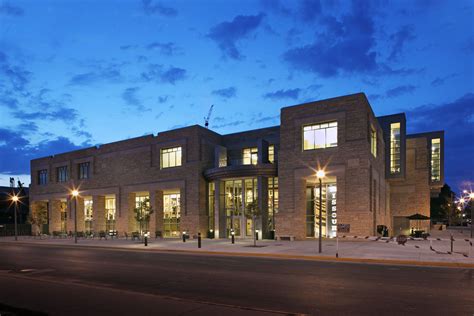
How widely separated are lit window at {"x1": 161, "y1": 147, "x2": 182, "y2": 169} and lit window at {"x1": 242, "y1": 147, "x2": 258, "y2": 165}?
7.84m

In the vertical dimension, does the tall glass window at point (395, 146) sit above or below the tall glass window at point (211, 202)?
above

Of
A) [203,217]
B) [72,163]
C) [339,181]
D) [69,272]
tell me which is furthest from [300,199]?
[72,163]

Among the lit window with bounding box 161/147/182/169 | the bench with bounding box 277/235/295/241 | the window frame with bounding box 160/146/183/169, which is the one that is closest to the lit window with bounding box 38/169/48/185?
the window frame with bounding box 160/146/183/169

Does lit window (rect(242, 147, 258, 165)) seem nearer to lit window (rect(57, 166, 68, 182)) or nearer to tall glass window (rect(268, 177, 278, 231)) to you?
tall glass window (rect(268, 177, 278, 231))

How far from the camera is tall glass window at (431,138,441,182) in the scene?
5391 centimetres

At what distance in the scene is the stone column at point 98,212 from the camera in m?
51.9

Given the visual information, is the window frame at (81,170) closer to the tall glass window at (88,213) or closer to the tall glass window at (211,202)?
the tall glass window at (88,213)

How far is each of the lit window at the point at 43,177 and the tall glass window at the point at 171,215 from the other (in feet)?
88.4

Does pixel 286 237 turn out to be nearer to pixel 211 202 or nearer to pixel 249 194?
pixel 249 194

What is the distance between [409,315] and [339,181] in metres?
25.1

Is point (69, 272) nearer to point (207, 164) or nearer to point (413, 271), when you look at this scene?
point (413, 271)

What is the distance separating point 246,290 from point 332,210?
2596 centimetres

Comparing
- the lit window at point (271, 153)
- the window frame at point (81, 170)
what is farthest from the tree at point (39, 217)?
the lit window at point (271, 153)

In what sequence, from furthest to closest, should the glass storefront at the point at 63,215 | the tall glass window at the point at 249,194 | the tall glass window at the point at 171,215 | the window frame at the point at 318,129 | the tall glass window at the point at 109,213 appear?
the glass storefront at the point at 63,215 → the tall glass window at the point at 109,213 → the tall glass window at the point at 171,215 → the tall glass window at the point at 249,194 → the window frame at the point at 318,129
